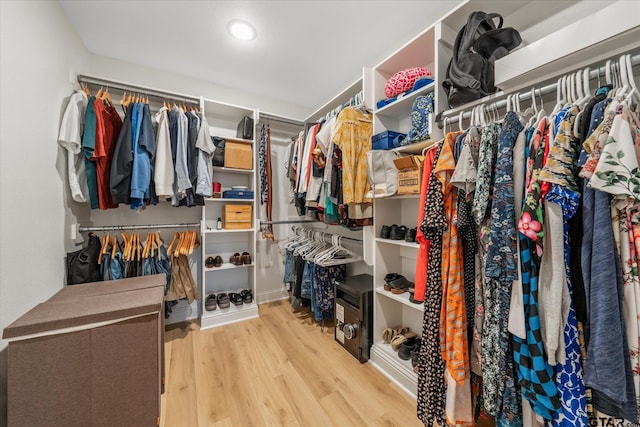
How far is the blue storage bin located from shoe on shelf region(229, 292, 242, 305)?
206cm

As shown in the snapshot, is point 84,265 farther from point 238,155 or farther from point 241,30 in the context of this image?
point 241,30

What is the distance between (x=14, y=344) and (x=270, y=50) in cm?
241

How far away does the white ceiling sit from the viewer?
5.24 feet

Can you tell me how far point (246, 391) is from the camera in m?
1.48

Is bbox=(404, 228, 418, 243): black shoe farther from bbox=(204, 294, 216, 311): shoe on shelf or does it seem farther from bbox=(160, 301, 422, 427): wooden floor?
bbox=(204, 294, 216, 311): shoe on shelf

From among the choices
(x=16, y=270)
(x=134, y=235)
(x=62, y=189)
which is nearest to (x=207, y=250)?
(x=134, y=235)

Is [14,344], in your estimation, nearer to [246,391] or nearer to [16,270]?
[16,270]

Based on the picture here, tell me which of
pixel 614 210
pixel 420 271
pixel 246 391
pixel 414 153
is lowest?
pixel 246 391

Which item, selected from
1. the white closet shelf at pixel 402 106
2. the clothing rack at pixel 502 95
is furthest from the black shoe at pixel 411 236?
the white closet shelf at pixel 402 106

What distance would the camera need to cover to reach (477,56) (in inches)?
42.8

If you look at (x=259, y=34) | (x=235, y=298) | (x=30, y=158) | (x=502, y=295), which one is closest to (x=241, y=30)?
(x=259, y=34)

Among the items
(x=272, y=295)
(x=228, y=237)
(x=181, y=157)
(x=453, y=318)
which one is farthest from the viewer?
(x=272, y=295)

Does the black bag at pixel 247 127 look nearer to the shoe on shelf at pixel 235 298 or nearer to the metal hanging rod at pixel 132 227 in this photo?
the metal hanging rod at pixel 132 227

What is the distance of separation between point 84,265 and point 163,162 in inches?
37.4
